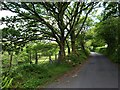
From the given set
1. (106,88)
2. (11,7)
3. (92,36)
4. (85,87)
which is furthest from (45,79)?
(92,36)

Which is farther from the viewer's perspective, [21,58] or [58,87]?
[21,58]

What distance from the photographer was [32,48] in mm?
24547

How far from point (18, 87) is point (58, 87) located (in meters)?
1.97

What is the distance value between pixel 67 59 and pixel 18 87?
1082 centimetres

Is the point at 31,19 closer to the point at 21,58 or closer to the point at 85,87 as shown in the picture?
the point at 85,87

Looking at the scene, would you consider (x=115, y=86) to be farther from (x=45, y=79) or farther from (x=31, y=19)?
(x=31, y=19)

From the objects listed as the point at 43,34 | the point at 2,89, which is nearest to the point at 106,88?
the point at 2,89

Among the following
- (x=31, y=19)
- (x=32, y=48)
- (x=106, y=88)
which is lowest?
(x=106, y=88)

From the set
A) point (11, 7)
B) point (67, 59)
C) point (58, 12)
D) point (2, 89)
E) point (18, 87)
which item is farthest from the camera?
point (67, 59)

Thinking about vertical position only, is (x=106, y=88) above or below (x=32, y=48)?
below

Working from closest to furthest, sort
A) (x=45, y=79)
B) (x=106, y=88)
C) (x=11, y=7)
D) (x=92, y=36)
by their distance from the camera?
(x=106, y=88) → (x=45, y=79) → (x=11, y=7) → (x=92, y=36)

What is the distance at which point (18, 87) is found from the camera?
8820mm

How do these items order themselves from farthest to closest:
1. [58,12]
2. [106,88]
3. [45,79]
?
[58,12] < [45,79] < [106,88]

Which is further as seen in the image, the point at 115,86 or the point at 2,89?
the point at 115,86
